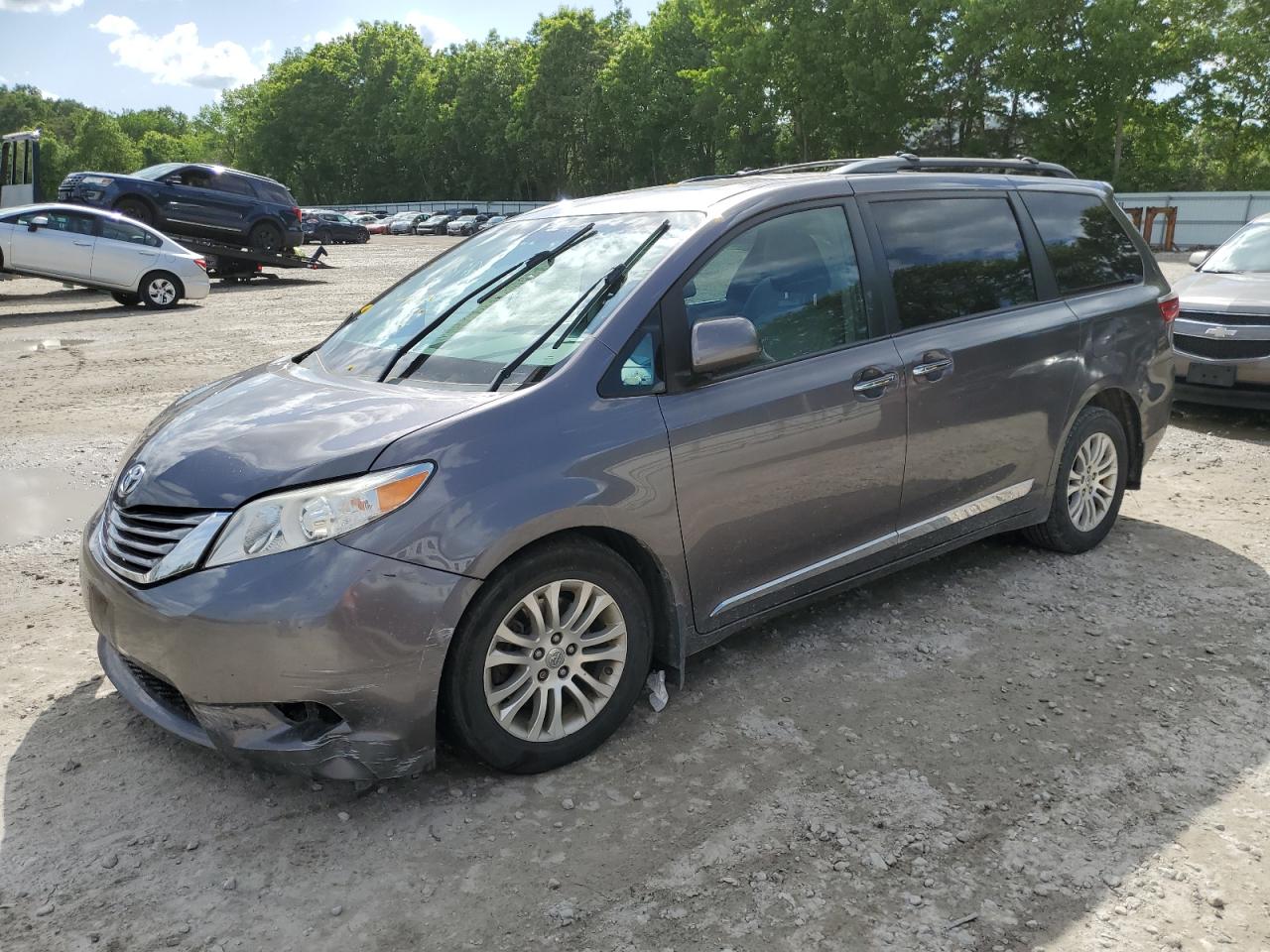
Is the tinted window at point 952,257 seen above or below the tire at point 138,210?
below

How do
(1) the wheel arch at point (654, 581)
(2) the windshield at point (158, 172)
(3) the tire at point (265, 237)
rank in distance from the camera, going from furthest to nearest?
(3) the tire at point (265, 237)
(2) the windshield at point (158, 172)
(1) the wheel arch at point (654, 581)

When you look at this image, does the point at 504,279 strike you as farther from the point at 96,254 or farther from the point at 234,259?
the point at 234,259

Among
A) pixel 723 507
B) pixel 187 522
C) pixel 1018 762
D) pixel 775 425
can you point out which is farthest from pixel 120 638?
pixel 1018 762

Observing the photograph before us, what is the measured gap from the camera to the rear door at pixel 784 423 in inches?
136

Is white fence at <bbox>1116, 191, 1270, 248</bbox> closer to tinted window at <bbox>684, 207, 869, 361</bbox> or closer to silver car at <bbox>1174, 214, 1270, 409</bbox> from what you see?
silver car at <bbox>1174, 214, 1270, 409</bbox>

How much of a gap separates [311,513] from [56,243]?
16111 mm

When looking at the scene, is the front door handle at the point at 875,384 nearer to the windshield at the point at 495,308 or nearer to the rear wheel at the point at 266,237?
the windshield at the point at 495,308

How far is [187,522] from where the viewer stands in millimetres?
2957

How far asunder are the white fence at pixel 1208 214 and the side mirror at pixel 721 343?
33.5 m

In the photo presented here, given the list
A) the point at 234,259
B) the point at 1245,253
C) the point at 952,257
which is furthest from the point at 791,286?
the point at 234,259

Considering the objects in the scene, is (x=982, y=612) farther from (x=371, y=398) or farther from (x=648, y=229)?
(x=371, y=398)

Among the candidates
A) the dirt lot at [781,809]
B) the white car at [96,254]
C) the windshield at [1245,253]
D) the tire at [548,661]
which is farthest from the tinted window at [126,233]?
the tire at [548,661]

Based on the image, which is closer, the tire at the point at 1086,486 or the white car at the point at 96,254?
the tire at the point at 1086,486

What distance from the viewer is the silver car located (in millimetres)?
7715
